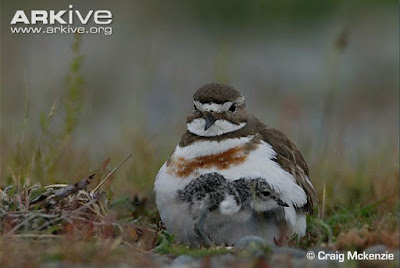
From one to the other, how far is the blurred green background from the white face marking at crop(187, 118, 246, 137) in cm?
105

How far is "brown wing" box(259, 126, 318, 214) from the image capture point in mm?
6939

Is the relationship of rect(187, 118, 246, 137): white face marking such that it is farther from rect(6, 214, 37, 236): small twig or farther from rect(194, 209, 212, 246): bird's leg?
rect(6, 214, 37, 236): small twig

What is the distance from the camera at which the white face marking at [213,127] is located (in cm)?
688

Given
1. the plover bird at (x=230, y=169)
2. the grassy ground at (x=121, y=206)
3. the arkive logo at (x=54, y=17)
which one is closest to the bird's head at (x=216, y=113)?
the plover bird at (x=230, y=169)

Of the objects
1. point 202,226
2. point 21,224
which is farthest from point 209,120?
point 21,224

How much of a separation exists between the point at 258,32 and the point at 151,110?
5.03 meters

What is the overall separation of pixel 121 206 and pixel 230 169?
88cm

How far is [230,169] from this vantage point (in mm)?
6613

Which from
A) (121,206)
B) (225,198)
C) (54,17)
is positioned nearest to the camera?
(225,198)

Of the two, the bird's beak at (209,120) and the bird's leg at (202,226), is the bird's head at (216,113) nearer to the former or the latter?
the bird's beak at (209,120)

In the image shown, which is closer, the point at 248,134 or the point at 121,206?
the point at 121,206

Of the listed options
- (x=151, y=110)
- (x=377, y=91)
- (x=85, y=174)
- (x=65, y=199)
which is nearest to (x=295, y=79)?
(x=377, y=91)

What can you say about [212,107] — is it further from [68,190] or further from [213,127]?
[68,190]

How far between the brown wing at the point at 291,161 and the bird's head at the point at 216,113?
0.26 meters
